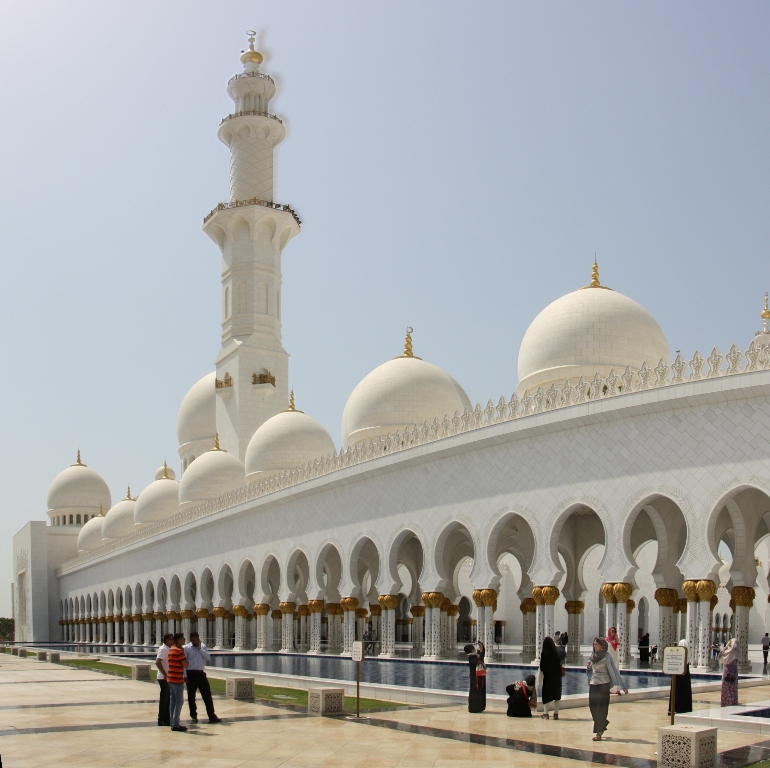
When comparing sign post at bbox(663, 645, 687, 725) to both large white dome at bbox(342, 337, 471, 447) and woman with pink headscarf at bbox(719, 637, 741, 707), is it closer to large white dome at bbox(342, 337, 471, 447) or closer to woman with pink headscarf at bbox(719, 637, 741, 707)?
woman with pink headscarf at bbox(719, 637, 741, 707)

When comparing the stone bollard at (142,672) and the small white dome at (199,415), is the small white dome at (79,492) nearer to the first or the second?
the small white dome at (199,415)

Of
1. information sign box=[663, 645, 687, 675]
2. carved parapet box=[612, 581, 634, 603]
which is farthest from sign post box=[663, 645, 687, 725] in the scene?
carved parapet box=[612, 581, 634, 603]

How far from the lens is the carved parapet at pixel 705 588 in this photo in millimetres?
14164

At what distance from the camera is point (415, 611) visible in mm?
22016

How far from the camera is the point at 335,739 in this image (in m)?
8.33

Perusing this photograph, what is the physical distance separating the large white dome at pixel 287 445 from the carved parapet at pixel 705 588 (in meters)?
14.7

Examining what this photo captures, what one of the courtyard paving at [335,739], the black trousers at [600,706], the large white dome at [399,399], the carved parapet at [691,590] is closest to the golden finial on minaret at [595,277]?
the large white dome at [399,399]

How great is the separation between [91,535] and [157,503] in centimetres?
1078

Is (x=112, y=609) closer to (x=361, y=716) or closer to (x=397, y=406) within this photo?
(x=397, y=406)

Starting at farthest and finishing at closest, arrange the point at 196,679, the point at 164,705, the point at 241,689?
the point at 241,689, the point at 196,679, the point at 164,705

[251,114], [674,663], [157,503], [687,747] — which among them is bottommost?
[157,503]

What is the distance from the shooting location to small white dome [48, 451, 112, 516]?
5259 centimetres

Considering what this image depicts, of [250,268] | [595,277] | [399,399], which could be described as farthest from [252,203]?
[595,277]

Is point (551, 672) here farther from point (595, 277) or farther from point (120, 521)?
point (120, 521)
